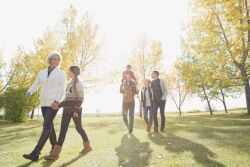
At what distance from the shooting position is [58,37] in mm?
22312

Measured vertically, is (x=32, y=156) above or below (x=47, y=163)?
above

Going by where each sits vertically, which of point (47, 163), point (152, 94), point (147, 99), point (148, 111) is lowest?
point (47, 163)

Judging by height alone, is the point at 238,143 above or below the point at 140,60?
below

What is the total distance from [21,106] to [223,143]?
16281mm

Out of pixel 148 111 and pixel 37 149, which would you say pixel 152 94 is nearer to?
pixel 148 111

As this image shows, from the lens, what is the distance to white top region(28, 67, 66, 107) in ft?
16.7

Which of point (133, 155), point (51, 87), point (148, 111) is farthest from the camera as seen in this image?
point (148, 111)

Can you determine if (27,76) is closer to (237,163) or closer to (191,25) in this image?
(191,25)

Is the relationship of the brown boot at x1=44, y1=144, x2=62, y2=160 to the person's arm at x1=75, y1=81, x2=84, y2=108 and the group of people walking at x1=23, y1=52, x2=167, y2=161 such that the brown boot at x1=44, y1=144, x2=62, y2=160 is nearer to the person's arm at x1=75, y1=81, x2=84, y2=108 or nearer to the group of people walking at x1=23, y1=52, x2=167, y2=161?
the group of people walking at x1=23, y1=52, x2=167, y2=161

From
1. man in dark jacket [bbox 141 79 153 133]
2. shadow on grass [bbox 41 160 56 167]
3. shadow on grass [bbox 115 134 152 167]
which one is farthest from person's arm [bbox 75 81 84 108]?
man in dark jacket [bbox 141 79 153 133]

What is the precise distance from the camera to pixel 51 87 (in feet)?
16.9

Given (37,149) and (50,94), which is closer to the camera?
(37,149)

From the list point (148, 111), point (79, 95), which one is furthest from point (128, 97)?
A: point (79, 95)

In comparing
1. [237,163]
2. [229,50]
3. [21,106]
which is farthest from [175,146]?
[21,106]
